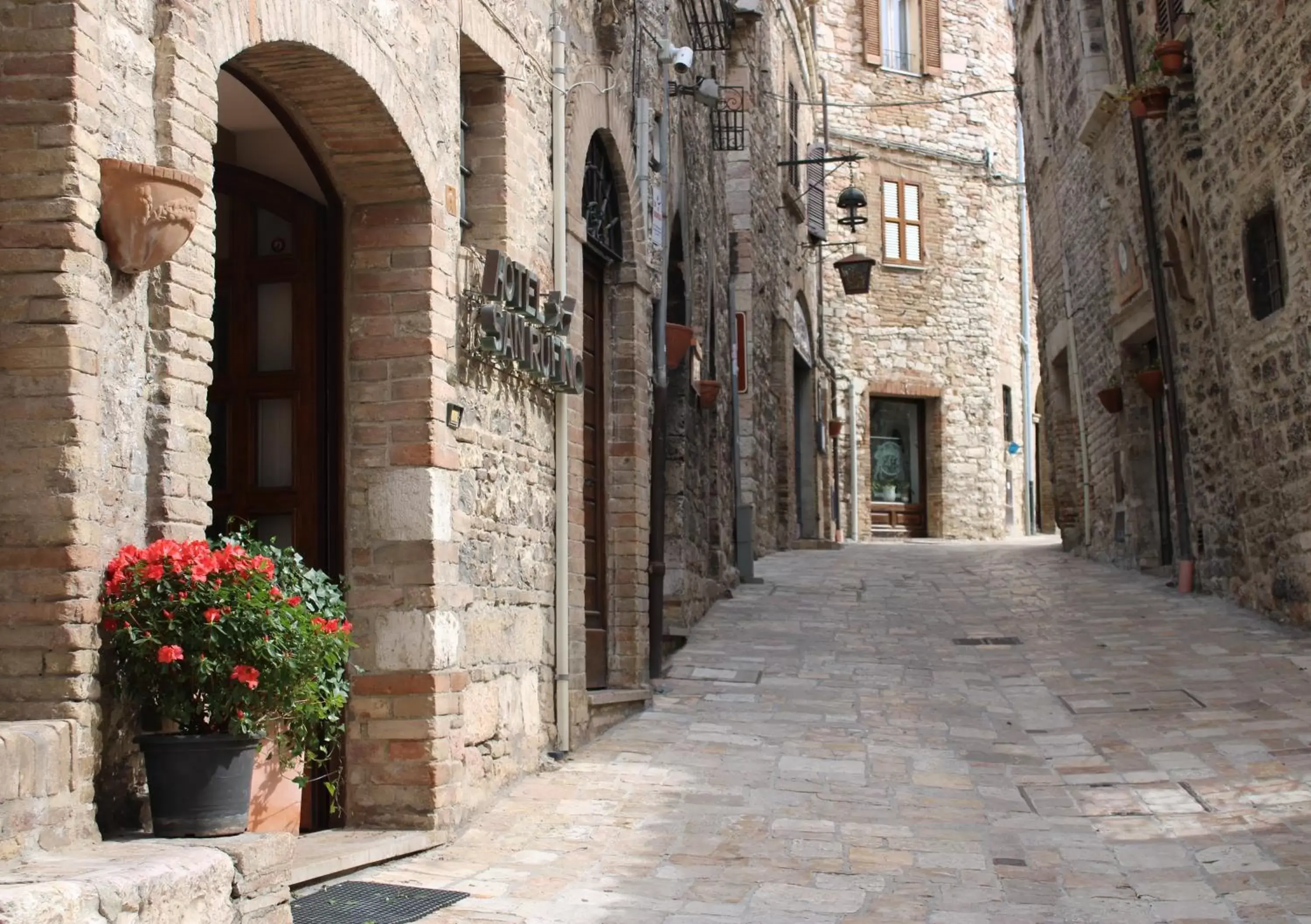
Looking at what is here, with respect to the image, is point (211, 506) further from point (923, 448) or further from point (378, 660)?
point (923, 448)

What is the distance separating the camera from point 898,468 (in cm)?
2581

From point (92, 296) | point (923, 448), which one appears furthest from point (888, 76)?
point (92, 296)

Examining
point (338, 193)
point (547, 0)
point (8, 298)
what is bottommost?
point (8, 298)

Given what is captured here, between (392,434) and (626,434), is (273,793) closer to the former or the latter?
(392,434)

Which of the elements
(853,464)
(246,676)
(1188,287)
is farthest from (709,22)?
(853,464)

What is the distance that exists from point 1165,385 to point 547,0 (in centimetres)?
723

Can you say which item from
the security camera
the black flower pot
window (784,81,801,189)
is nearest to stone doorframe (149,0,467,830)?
the black flower pot

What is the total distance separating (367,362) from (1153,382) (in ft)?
30.3

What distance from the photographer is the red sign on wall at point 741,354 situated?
15.9 m

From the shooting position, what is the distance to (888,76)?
1022 inches

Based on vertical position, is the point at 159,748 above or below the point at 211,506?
below

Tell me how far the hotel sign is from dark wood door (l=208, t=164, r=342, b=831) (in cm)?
72

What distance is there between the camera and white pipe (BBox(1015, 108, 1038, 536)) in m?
27.2

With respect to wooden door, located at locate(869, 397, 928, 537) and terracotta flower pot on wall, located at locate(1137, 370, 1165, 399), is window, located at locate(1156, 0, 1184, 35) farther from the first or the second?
wooden door, located at locate(869, 397, 928, 537)
